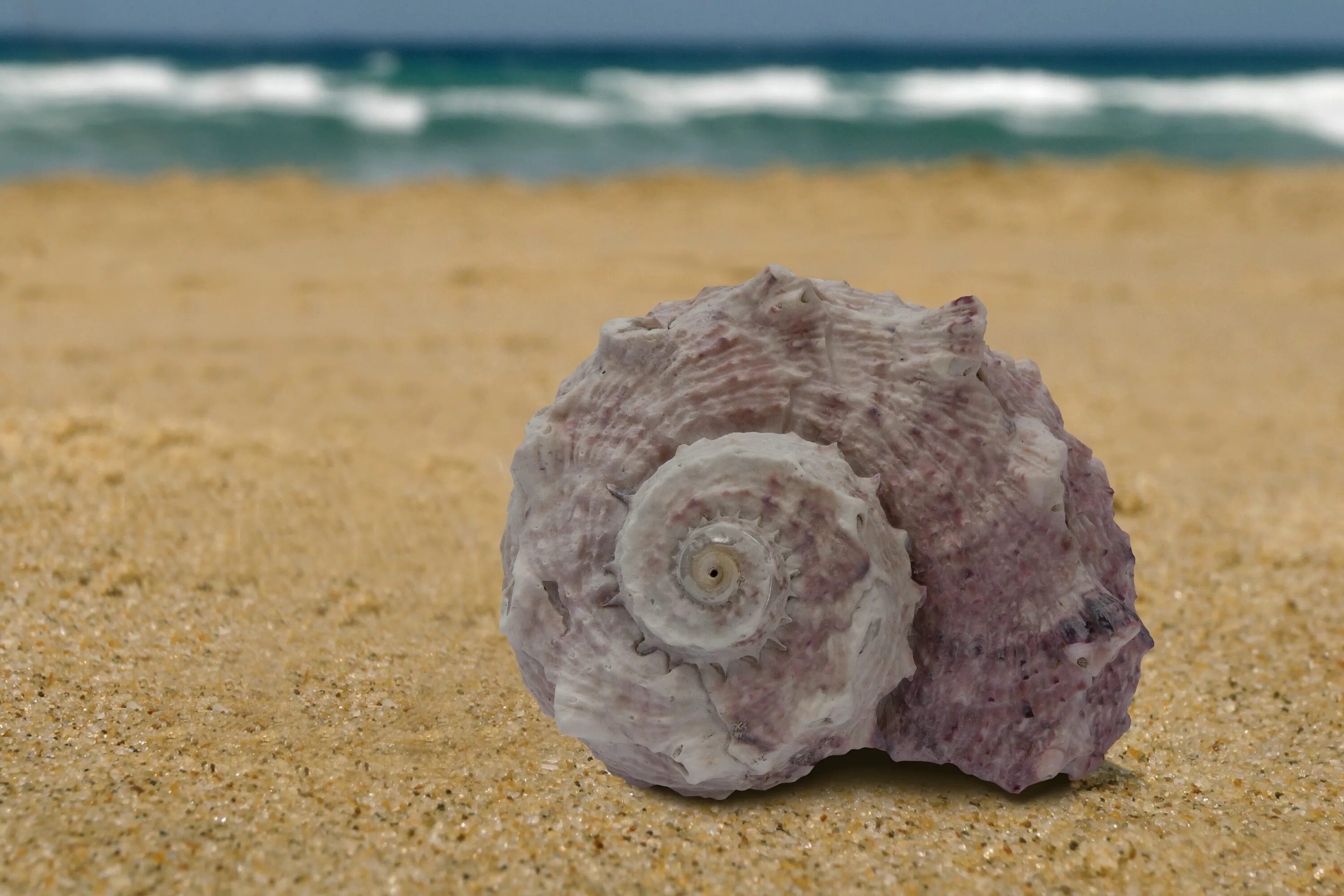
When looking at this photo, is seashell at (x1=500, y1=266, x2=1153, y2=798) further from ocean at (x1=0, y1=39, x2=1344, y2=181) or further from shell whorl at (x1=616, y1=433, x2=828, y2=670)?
ocean at (x1=0, y1=39, x2=1344, y2=181)

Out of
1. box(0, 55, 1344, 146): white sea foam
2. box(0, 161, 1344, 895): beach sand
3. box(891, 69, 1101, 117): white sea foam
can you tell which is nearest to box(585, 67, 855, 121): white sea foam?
box(0, 55, 1344, 146): white sea foam

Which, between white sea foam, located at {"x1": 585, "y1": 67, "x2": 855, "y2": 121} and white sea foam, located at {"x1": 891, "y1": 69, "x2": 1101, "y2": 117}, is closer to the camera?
white sea foam, located at {"x1": 585, "y1": 67, "x2": 855, "y2": 121}

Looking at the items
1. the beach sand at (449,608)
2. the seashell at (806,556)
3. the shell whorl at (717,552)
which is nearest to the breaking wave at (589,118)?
the beach sand at (449,608)

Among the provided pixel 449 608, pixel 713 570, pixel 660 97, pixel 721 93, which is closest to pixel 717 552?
pixel 713 570

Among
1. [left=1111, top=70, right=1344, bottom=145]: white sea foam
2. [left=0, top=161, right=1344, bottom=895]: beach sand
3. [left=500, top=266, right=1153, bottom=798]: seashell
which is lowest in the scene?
[left=0, top=161, right=1344, bottom=895]: beach sand

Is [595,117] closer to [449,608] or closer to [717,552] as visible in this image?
[449,608]
